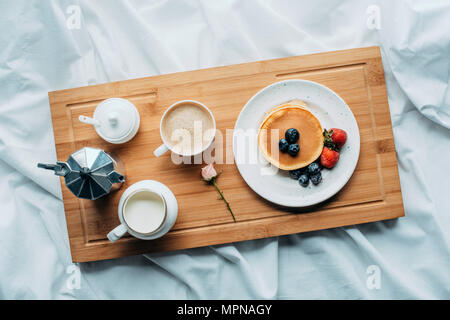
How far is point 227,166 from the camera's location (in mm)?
1458

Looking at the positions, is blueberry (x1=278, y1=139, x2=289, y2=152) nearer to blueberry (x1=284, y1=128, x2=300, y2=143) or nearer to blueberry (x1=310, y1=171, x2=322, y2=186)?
blueberry (x1=284, y1=128, x2=300, y2=143)

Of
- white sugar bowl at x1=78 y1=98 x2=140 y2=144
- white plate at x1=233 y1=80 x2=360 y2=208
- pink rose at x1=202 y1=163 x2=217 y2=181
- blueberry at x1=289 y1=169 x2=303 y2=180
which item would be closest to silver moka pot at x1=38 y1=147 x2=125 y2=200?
white sugar bowl at x1=78 y1=98 x2=140 y2=144

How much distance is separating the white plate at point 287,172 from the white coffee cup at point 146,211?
376 millimetres

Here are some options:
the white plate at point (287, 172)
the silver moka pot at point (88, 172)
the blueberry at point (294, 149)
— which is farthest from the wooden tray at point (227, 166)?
the blueberry at point (294, 149)

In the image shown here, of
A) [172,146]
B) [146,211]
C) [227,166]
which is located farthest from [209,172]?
[146,211]

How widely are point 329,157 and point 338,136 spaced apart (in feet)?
0.33

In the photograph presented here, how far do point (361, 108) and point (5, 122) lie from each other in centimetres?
182

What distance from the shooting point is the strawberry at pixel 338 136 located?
139 centimetres

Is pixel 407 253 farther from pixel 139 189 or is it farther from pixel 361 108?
pixel 139 189

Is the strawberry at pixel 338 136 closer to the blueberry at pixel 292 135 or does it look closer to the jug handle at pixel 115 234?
the blueberry at pixel 292 135

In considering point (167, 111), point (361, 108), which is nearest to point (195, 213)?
point (167, 111)

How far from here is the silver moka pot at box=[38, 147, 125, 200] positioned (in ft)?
4.20

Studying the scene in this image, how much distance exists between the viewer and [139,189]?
1.31 m

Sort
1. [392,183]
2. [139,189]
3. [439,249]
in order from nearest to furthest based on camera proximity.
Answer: [139,189] < [392,183] < [439,249]
